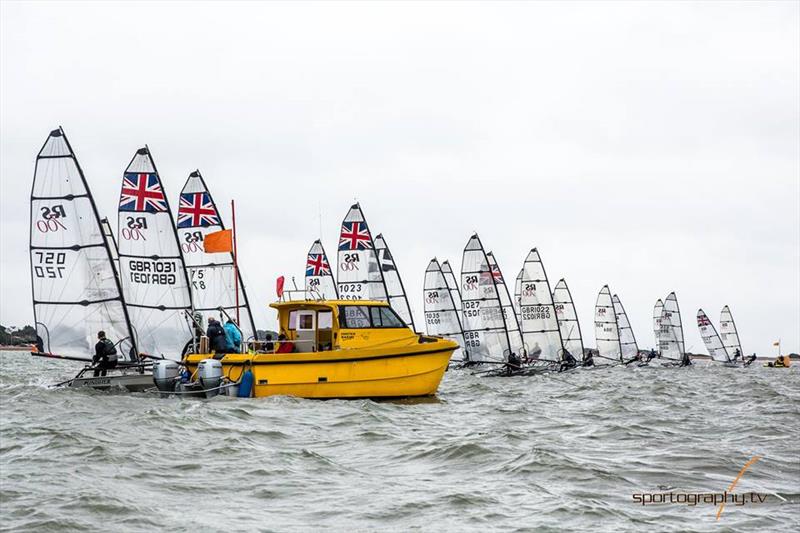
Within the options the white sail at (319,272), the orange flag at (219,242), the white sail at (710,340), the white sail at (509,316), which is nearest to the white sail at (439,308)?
the white sail at (509,316)

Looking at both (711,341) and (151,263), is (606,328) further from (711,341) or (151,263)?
(151,263)

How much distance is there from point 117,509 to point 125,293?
18.4 m

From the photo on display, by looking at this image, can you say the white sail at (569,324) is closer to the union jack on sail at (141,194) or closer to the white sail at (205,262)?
the white sail at (205,262)

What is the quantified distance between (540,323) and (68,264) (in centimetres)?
3438

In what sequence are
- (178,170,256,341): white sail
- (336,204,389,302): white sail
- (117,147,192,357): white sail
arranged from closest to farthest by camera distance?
(117,147,192,357): white sail
(178,170,256,341): white sail
(336,204,389,302): white sail

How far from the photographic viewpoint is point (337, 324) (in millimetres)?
22750

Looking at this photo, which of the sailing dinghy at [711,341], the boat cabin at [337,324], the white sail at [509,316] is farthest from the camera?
the sailing dinghy at [711,341]

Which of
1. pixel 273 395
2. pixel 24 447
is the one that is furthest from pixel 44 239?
pixel 24 447

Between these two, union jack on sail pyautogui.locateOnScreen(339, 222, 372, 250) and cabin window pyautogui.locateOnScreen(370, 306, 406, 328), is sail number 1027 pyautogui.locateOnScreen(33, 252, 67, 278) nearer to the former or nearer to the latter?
cabin window pyautogui.locateOnScreen(370, 306, 406, 328)

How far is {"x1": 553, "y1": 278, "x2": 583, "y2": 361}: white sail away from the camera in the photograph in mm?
61091

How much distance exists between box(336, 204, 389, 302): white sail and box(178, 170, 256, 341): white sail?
38.8ft

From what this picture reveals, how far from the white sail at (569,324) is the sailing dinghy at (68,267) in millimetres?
40801

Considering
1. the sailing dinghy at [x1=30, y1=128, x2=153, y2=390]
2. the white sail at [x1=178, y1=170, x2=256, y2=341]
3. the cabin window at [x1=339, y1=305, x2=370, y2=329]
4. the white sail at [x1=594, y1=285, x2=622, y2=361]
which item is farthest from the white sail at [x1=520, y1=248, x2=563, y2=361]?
the sailing dinghy at [x1=30, y1=128, x2=153, y2=390]

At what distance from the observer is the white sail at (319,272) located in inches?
1998
